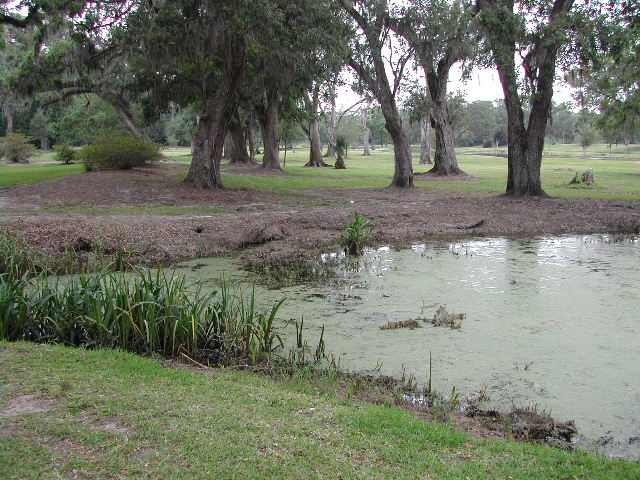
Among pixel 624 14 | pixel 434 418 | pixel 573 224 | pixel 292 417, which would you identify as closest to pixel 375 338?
pixel 434 418

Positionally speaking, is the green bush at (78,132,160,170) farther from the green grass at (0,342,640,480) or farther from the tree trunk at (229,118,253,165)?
the green grass at (0,342,640,480)

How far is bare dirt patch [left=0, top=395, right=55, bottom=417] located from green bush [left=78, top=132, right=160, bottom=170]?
22583 millimetres

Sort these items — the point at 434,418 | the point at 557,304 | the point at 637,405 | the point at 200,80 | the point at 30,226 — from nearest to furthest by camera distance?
the point at 434,418 < the point at 637,405 < the point at 557,304 < the point at 30,226 < the point at 200,80

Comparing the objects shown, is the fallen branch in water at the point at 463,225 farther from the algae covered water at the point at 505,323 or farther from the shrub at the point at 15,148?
the shrub at the point at 15,148

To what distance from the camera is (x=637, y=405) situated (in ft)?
18.2

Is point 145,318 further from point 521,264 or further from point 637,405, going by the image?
point 521,264

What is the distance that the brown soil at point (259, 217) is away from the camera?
43.0 ft

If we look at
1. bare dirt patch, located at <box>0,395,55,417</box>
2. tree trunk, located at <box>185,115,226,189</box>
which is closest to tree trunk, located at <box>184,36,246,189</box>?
tree trunk, located at <box>185,115,226,189</box>

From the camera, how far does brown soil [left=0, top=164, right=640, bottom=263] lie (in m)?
13.1

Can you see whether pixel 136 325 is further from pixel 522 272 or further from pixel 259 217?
pixel 259 217

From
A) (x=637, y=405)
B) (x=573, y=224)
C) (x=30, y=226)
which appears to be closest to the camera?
(x=637, y=405)

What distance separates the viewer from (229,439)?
4.20 m

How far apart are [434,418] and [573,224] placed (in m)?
13.1

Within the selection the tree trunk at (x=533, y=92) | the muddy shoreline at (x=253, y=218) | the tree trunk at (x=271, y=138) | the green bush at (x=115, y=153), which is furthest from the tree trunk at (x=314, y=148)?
the tree trunk at (x=533, y=92)
